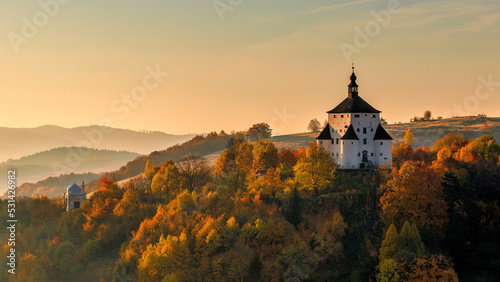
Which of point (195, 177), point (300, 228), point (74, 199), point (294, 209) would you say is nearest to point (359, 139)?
point (294, 209)

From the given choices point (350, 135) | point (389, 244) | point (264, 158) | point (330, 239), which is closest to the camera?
point (389, 244)

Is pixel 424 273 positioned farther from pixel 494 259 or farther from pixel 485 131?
pixel 485 131

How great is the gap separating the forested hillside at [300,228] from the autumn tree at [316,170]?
6.7 inches

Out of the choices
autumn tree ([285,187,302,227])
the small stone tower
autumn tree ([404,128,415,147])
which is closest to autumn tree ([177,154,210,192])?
the small stone tower

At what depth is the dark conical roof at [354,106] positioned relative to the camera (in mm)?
111844

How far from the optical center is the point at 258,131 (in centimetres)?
18738

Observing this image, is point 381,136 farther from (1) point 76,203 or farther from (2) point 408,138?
(1) point 76,203

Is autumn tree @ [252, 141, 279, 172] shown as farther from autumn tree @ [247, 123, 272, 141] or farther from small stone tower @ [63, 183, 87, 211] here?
autumn tree @ [247, 123, 272, 141]

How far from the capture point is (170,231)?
108 m

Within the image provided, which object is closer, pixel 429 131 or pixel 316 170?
pixel 316 170

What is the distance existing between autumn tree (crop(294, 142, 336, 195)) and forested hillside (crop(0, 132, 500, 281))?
169mm

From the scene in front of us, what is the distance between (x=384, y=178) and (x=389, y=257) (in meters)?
18.4

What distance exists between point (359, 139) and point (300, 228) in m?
20.4

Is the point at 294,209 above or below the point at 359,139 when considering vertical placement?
below
